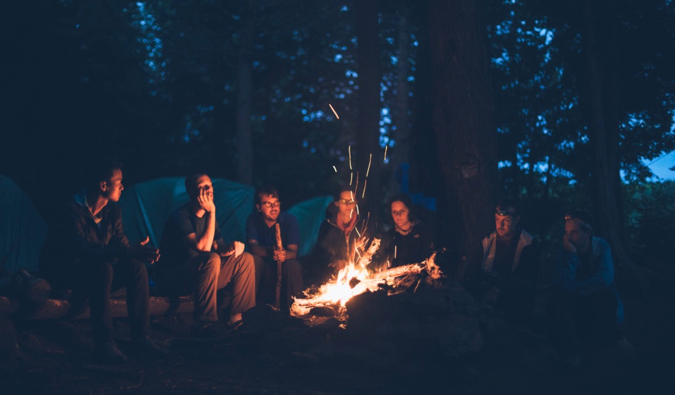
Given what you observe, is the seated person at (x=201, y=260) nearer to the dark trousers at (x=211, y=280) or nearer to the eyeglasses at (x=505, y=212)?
the dark trousers at (x=211, y=280)

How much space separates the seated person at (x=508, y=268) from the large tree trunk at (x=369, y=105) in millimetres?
4261

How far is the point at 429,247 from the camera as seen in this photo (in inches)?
262

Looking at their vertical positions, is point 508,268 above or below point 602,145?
below

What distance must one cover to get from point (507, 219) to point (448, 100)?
1662 millimetres

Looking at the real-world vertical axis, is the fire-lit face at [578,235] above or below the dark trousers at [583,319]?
above

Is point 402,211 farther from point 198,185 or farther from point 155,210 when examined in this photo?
point 155,210

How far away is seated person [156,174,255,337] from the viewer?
5945 mm

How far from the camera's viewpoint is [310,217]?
12.4 meters

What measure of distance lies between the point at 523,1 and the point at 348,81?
30.8 ft

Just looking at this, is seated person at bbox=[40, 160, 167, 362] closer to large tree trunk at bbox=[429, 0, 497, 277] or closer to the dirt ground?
the dirt ground

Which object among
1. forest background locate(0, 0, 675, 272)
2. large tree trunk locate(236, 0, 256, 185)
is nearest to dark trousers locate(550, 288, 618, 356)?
forest background locate(0, 0, 675, 272)

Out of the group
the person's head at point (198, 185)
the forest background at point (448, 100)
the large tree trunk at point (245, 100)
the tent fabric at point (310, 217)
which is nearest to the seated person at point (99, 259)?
the person's head at point (198, 185)

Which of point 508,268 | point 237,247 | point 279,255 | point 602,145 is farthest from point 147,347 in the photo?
point 602,145

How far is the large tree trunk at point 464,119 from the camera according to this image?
6.75 metres
